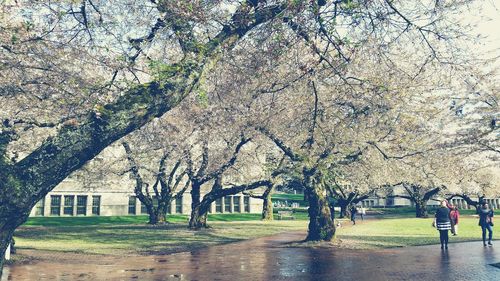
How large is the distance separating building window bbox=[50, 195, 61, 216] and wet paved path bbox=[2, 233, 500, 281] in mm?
33853

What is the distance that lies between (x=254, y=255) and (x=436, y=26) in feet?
35.3

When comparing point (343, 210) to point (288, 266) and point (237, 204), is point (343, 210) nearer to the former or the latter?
point (237, 204)

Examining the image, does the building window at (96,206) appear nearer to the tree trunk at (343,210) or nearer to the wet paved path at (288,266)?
the tree trunk at (343,210)

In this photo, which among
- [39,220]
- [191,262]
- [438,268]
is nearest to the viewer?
[438,268]

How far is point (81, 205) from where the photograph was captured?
4762 centimetres

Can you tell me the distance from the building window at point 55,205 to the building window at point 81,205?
1.96m

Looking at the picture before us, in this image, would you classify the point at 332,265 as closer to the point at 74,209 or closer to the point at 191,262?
the point at 191,262

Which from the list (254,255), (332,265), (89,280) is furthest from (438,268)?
(89,280)

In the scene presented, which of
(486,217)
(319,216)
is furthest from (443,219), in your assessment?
(319,216)

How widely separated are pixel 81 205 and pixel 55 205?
279 cm

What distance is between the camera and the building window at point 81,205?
4730 centimetres

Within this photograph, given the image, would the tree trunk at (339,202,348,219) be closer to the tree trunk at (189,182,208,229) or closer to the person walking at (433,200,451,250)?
the tree trunk at (189,182,208,229)

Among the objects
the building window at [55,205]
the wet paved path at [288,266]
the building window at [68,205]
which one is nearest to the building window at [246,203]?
the building window at [68,205]

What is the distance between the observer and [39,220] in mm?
39000
